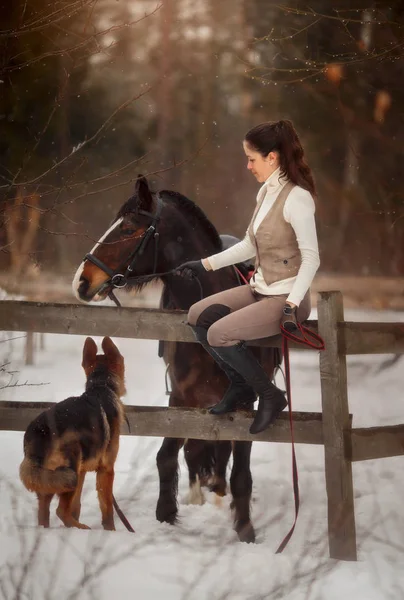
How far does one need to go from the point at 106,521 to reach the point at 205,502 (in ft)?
5.84

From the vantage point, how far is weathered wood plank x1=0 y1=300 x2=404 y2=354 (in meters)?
4.73

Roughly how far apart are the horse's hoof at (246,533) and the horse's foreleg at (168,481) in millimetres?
551

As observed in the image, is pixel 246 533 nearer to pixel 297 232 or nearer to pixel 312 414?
pixel 312 414

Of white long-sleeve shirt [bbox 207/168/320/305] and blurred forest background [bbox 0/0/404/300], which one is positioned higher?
blurred forest background [bbox 0/0/404/300]

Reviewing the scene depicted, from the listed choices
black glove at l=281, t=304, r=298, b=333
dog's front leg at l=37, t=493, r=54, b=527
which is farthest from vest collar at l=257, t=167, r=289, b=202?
dog's front leg at l=37, t=493, r=54, b=527

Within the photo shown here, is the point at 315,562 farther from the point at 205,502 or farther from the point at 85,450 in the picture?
the point at 205,502

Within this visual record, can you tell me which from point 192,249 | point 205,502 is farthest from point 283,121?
point 205,502

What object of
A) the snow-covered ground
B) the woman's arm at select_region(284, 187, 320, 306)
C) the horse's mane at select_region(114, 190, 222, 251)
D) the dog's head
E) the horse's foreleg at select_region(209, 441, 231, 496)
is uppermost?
the horse's mane at select_region(114, 190, 222, 251)

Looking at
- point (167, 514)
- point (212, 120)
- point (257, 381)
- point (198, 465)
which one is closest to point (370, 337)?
point (257, 381)

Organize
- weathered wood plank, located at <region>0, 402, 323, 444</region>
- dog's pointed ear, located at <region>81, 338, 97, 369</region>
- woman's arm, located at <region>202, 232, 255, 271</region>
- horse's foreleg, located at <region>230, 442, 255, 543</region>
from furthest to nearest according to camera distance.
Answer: horse's foreleg, located at <region>230, 442, 255, 543</region>, dog's pointed ear, located at <region>81, 338, 97, 369</region>, weathered wood plank, located at <region>0, 402, 323, 444</region>, woman's arm, located at <region>202, 232, 255, 271</region>

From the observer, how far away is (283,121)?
4277 millimetres

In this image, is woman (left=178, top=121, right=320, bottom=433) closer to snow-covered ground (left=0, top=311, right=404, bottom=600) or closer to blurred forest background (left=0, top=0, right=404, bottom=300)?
snow-covered ground (left=0, top=311, right=404, bottom=600)

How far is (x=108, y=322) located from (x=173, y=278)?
0.92 metres

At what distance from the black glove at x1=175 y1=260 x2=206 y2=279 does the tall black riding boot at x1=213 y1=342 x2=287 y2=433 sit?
64cm
